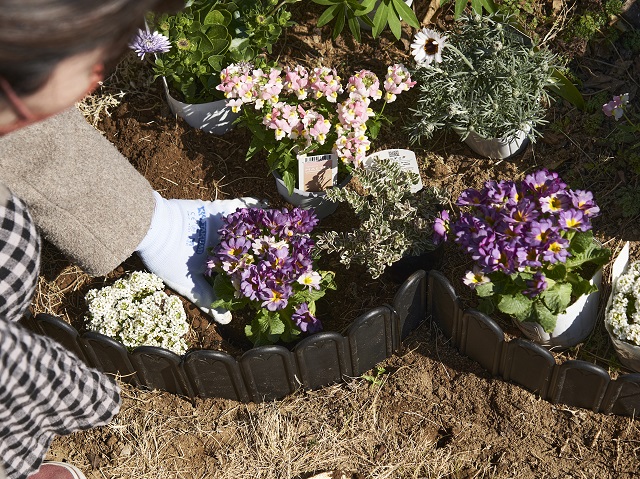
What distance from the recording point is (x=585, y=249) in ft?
7.60

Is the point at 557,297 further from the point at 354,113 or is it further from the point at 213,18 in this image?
the point at 213,18

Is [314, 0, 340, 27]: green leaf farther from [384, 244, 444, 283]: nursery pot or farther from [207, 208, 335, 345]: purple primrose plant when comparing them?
[384, 244, 444, 283]: nursery pot

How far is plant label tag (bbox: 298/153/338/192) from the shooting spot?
2723mm

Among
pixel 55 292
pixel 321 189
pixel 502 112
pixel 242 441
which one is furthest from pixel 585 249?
pixel 55 292

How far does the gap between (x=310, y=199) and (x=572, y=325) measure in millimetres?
1038

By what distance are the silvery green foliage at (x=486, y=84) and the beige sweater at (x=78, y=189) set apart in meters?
1.12

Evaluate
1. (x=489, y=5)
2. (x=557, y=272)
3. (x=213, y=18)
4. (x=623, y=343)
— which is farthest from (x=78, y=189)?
(x=623, y=343)

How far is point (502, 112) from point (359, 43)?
2.60 ft

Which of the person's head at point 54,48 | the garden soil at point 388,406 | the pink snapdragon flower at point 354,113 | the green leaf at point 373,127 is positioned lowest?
the garden soil at point 388,406

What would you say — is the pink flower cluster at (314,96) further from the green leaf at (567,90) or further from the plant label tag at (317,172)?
the green leaf at (567,90)

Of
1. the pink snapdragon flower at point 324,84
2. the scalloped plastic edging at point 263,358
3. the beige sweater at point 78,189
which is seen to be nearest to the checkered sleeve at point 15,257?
the beige sweater at point 78,189

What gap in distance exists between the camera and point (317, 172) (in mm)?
2750

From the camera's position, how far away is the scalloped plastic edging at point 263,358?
7.98 feet

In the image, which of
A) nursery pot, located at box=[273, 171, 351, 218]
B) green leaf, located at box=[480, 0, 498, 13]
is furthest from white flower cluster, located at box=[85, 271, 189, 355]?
green leaf, located at box=[480, 0, 498, 13]
